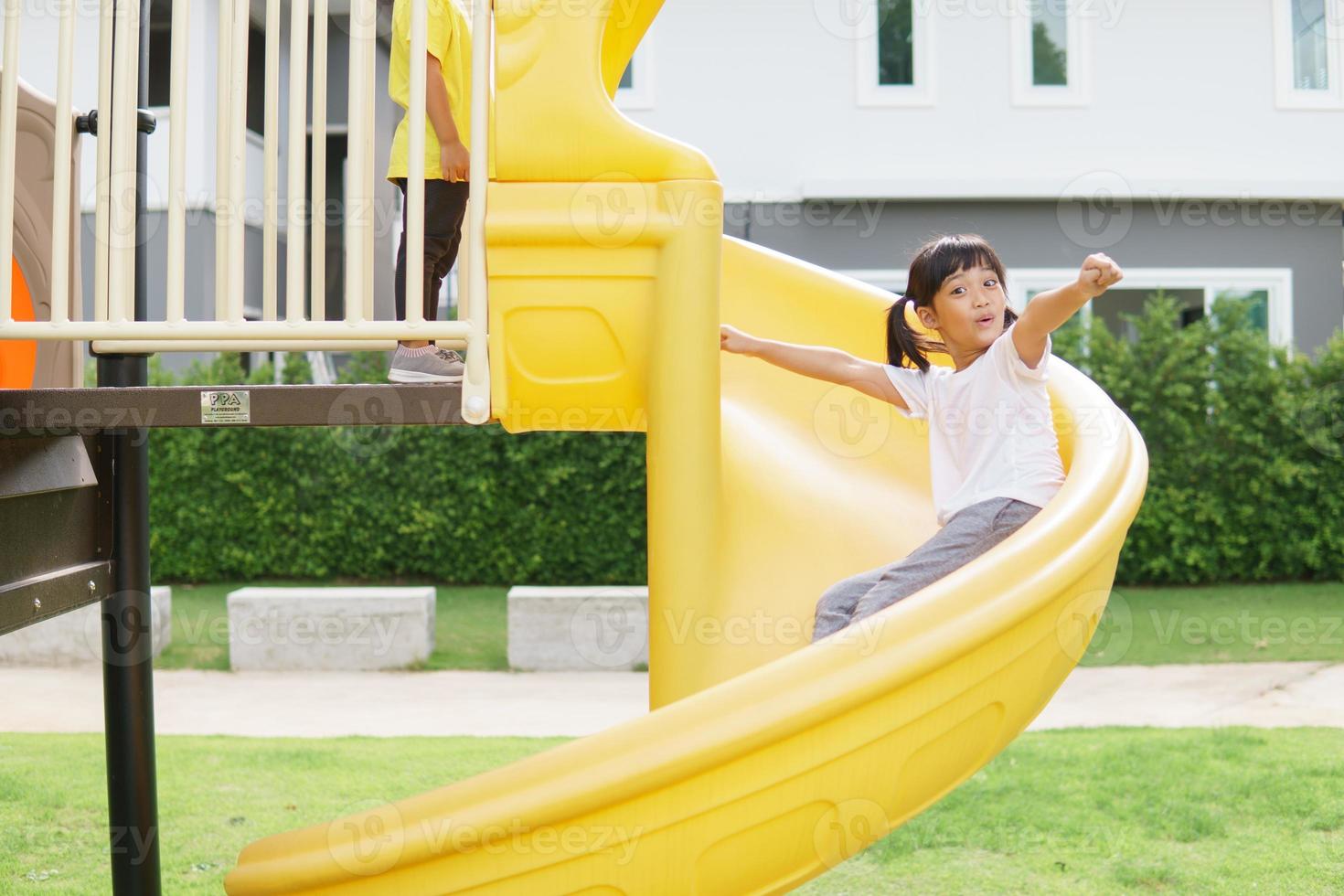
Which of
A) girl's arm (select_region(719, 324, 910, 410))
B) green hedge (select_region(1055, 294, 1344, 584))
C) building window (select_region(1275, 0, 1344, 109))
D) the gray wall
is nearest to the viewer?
girl's arm (select_region(719, 324, 910, 410))

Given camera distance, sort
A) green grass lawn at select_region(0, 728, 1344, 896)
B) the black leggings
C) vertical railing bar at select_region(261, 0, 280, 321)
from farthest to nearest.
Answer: green grass lawn at select_region(0, 728, 1344, 896), the black leggings, vertical railing bar at select_region(261, 0, 280, 321)

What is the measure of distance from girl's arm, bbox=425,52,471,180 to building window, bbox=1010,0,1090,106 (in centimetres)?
872

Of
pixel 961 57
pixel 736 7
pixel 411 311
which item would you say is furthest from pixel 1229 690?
pixel 736 7

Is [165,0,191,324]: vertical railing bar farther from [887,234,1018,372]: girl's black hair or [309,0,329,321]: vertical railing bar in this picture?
[887,234,1018,372]: girl's black hair

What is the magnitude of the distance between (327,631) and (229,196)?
207 inches

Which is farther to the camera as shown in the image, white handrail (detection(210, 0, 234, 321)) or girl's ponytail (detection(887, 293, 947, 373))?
girl's ponytail (detection(887, 293, 947, 373))

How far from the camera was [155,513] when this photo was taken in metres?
8.95

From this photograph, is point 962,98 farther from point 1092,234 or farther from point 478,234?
point 478,234

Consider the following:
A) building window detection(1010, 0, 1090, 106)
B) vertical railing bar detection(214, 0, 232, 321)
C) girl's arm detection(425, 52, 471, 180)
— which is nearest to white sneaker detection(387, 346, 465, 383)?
vertical railing bar detection(214, 0, 232, 321)

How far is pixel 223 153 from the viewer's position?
2.12 metres

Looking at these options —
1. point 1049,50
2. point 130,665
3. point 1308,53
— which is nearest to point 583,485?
point 1049,50

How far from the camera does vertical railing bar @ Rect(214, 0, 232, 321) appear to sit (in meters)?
2.07

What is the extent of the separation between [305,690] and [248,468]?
303cm

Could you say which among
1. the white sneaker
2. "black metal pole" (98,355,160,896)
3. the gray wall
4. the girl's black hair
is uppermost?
the gray wall
